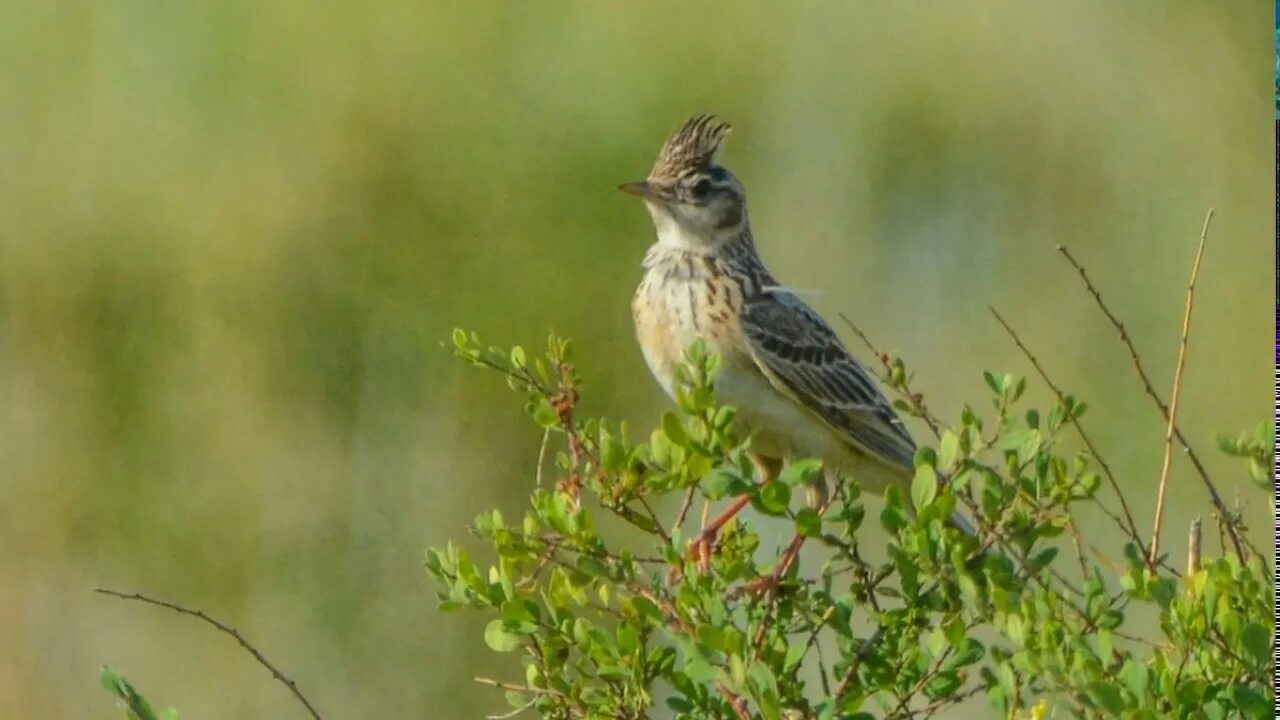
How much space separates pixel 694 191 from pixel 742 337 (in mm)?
301

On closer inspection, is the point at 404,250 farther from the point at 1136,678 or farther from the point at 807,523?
the point at 1136,678

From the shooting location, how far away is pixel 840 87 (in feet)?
14.9

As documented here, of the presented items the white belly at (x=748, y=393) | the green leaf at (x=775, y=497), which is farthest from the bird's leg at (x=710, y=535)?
the white belly at (x=748, y=393)

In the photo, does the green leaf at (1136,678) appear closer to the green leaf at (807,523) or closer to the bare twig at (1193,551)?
the bare twig at (1193,551)

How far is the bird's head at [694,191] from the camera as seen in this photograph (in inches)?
134

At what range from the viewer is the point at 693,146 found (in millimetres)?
3400

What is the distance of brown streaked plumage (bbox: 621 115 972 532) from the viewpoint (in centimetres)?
341

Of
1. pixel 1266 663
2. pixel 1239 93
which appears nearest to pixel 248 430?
pixel 1239 93

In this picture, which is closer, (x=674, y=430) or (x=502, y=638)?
(x=674, y=430)

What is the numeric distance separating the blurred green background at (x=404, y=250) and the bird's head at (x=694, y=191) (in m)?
0.61

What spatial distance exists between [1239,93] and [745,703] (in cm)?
232

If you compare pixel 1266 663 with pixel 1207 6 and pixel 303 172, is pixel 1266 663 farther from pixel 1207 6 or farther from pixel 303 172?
pixel 303 172

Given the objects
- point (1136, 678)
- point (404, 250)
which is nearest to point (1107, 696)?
point (1136, 678)

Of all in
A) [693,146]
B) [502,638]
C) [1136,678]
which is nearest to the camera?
[1136,678]
